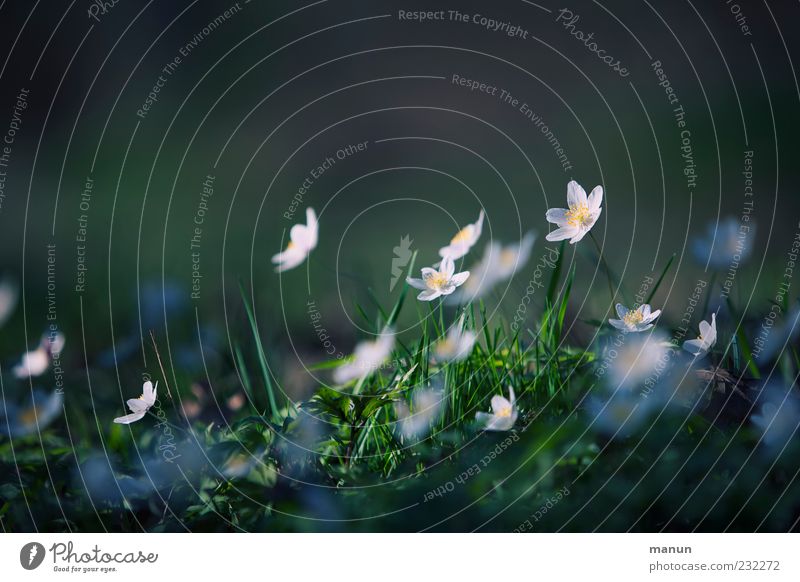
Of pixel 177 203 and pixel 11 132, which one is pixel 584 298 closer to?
pixel 177 203

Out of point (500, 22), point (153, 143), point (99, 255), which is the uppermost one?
point (500, 22)

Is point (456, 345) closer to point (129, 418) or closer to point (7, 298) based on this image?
point (129, 418)

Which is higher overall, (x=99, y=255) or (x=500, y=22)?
(x=500, y=22)

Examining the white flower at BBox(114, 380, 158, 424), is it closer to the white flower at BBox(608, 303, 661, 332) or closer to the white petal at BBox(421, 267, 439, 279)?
the white petal at BBox(421, 267, 439, 279)

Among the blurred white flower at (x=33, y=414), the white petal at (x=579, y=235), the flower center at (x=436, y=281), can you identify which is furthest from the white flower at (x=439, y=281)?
the blurred white flower at (x=33, y=414)

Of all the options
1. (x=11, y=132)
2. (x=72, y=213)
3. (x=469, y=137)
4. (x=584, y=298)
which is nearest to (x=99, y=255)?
(x=72, y=213)
